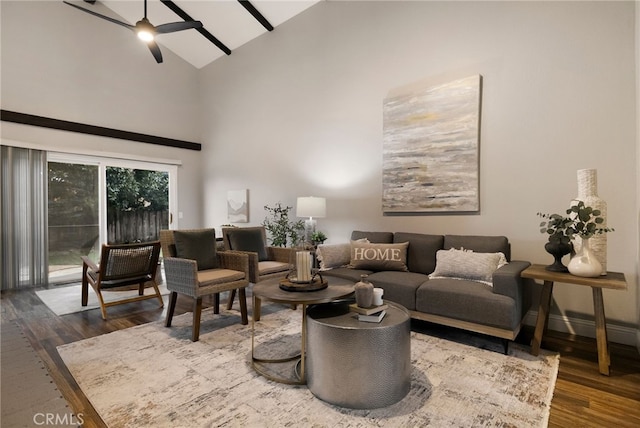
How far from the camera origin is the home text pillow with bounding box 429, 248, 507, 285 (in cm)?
292

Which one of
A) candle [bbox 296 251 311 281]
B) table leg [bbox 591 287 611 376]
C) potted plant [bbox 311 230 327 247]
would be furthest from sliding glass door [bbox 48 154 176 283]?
table leg [bbox 591 287 611 376]

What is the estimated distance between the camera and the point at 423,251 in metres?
3.48

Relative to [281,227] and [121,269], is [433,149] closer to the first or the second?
[281,227]

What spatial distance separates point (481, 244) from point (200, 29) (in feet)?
19.1

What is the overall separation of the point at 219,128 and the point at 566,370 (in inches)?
258

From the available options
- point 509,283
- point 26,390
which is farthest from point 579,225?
point 26,390

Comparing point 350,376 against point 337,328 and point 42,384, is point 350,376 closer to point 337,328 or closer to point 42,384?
point 337,328

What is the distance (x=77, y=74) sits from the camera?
A: 17.9ft

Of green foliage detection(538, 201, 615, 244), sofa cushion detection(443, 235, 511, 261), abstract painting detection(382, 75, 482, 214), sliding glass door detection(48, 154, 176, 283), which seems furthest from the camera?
sliding glass door detection(48, 154, 176, 283)

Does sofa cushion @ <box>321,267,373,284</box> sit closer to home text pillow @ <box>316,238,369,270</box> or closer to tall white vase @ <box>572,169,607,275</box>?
home text pillow @ <box>316,238,369,270</box>

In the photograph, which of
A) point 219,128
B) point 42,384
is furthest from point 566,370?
point 219,128

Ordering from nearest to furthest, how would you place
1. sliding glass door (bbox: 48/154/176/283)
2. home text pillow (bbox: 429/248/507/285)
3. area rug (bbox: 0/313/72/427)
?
area rug (bbox: 0/313/72/427) < home text pillow (bbox: 429/248/507/285) < sliding glass door (bbox: 48/154/176/283)

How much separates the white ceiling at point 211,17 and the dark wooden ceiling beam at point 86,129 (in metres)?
1.60

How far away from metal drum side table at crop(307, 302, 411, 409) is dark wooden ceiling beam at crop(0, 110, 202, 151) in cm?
571
